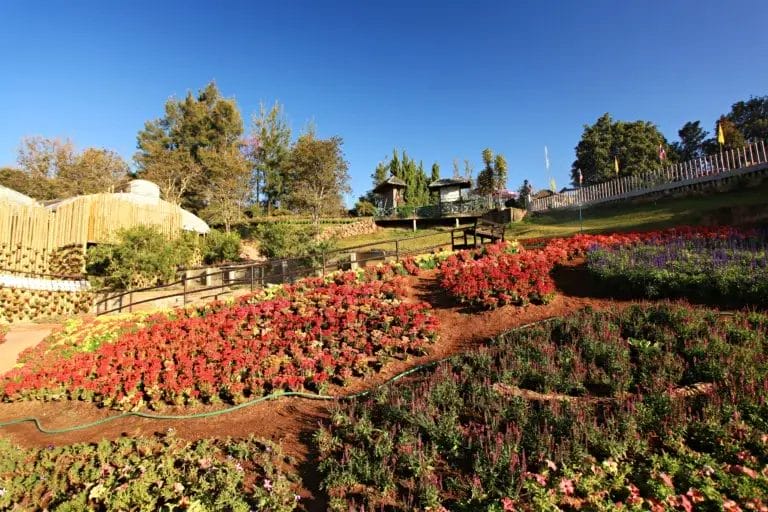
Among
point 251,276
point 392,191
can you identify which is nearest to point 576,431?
point 251,276

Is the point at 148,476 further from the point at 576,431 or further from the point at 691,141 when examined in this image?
the point at 691,141

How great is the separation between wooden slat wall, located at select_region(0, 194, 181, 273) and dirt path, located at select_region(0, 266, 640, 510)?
27.4 feet

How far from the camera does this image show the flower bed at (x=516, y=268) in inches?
275

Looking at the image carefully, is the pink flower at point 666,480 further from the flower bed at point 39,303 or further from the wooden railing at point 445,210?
the wooden railing at point 445,210

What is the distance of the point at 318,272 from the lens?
45.1 ft

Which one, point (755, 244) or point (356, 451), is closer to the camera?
point (356, 451)

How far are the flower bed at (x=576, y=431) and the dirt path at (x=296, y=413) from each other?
0.36 m

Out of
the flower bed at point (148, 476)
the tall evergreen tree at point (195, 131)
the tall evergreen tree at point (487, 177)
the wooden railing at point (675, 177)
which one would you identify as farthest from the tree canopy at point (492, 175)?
the flower bed at point (148, 476)

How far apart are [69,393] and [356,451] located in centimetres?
531

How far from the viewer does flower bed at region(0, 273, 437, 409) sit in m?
5.18

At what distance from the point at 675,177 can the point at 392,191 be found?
23571 millimetres

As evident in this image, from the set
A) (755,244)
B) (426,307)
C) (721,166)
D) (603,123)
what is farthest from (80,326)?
(603,123)

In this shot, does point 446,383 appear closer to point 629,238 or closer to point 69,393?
point 69,393

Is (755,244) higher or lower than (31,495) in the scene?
higher
